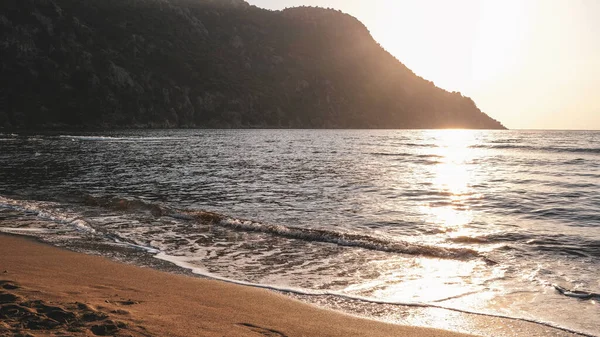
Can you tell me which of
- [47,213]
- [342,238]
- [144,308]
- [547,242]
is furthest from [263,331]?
[47,213]

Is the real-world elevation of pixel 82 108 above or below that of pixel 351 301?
above

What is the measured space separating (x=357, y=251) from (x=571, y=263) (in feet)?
16.9

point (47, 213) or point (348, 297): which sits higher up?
point (348, 297)

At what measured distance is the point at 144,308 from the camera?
6348 mm

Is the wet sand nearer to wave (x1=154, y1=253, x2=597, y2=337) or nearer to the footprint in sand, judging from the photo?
the footprint in sand

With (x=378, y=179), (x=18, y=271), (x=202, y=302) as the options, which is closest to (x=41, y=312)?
(x=202, y=302)

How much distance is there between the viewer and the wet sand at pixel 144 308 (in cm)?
538

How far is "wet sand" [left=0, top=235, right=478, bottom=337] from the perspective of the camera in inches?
212

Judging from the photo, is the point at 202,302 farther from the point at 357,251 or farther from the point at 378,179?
the point at 378,179

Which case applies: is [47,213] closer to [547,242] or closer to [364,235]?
[364,235]

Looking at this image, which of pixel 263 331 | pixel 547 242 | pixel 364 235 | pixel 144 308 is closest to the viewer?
pixel 263 331

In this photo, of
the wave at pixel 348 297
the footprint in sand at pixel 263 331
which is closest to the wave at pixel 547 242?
the wave at pixel 348 297

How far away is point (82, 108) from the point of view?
484 feet

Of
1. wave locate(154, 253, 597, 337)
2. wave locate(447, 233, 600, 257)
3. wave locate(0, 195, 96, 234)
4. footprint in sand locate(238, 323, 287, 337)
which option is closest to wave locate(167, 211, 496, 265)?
wave locate(447, 233, 600, 257)
